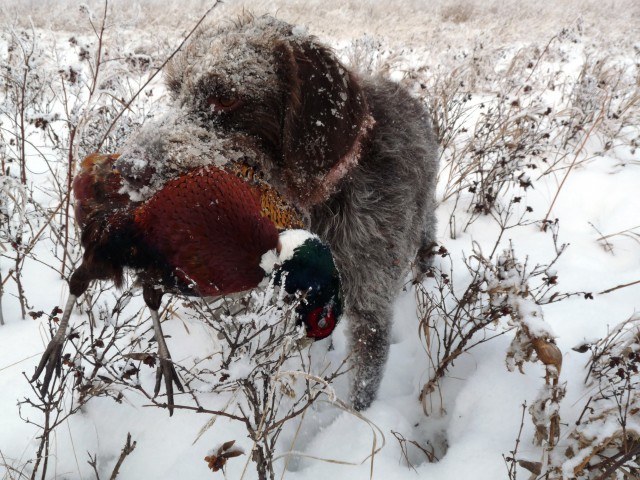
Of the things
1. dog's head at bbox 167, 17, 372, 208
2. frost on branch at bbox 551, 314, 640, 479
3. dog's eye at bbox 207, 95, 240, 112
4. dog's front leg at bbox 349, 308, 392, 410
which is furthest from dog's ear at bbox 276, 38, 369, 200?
frost on branch at bbox 551, 314, 640, 479

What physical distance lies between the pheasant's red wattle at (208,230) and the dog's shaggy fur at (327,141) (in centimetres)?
18

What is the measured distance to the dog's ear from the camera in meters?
1.61

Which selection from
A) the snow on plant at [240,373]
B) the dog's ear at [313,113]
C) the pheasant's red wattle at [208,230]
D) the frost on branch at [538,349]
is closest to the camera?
the pheasant's red wattle at [208,230]

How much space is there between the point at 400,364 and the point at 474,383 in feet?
1.45

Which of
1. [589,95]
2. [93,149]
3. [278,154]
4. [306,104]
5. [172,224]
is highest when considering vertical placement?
[589,95]

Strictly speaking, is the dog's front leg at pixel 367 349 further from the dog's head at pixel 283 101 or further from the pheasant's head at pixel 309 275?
the pheasant's head at pixel 309 275

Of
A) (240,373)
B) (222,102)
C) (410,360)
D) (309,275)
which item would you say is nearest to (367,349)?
(410,360)

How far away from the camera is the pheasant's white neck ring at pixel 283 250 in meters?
1.11

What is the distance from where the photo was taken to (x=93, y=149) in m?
2.83

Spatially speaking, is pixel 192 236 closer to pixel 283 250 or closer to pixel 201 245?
pixel 201 245

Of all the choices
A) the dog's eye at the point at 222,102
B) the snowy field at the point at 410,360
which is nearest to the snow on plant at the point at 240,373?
the snowy field at the point at 410,360

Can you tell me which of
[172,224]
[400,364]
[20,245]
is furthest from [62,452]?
[400,364]

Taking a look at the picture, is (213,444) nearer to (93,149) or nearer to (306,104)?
(306,104)

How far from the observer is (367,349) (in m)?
2.08
